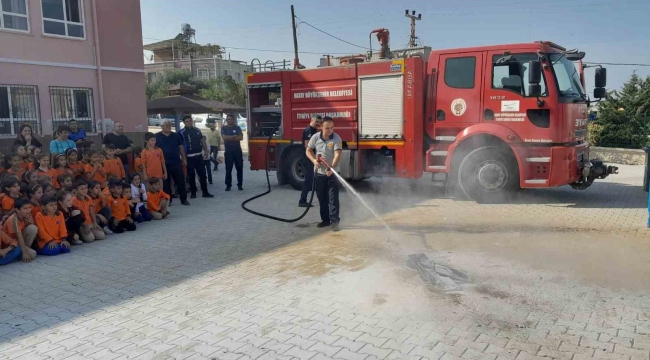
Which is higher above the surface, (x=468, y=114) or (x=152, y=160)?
(x=468, y=114)

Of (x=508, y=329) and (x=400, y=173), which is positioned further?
(x=400, y=173)

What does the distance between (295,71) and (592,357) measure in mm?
9116

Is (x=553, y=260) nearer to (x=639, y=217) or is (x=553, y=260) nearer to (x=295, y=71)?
(x=639, y=217)

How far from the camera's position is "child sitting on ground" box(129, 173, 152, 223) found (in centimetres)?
826

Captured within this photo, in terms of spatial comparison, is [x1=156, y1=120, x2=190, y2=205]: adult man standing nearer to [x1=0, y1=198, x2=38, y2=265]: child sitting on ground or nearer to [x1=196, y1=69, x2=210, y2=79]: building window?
[x1=0, y1=198, x2=38, y2=265]: child sitting on ground

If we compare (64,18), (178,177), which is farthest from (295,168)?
(64,18)

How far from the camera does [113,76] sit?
15.5 m

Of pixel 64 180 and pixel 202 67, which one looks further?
pixel 202 67

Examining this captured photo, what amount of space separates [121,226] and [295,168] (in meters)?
4.75

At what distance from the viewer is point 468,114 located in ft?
29.9

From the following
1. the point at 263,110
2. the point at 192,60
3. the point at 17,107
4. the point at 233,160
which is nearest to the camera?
the point at 233,160

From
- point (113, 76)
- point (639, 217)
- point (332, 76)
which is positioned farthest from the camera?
A: point (113, 76)

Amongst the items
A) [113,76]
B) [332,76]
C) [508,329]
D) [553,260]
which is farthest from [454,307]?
[113,76]

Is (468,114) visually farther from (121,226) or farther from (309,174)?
(121,226)
